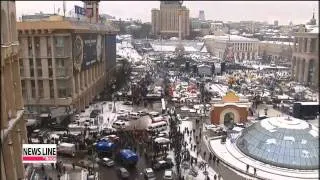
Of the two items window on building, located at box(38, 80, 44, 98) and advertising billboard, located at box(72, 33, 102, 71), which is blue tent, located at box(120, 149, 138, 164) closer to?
window on building, located at box(38, 80, 44, 98)

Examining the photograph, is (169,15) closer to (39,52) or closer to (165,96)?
(165,96)

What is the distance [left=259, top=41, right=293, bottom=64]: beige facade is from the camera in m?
82.1

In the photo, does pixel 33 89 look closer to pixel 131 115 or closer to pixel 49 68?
pixel 49 68

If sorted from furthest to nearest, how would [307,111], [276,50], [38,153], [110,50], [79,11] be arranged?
[276,50] < [110,50] < [79,11] < [307,111] < [38,153]

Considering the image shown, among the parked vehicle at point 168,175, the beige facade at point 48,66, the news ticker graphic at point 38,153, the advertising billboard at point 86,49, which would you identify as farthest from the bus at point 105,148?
the advertising billboard at point 86,49

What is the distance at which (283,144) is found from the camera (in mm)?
20297

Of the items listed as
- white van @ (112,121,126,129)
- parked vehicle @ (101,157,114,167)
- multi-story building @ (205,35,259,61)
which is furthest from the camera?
multi-story building @ (205,35,259,61)

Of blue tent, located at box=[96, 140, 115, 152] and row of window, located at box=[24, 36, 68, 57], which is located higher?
row of window, located at box=[24, 36, 68, 57]

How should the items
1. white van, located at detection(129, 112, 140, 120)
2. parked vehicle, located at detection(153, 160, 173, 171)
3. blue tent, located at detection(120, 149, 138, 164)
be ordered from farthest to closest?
white van, located at detection(129, 112, 140, 120), blue tent, located at detection(120, 149, 138, 164), parked vehicle, located at detection(153, 160, 173, 171)

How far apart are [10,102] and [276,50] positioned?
8213 cm

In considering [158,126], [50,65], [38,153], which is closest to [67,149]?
[158,126]

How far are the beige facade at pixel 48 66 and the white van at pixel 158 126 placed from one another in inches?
285

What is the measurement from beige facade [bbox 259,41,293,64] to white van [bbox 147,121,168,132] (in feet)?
194

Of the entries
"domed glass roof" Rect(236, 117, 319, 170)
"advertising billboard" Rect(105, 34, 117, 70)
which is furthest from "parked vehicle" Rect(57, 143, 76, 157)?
"advertising billboard" Rect(105, 34, 117, 70)
